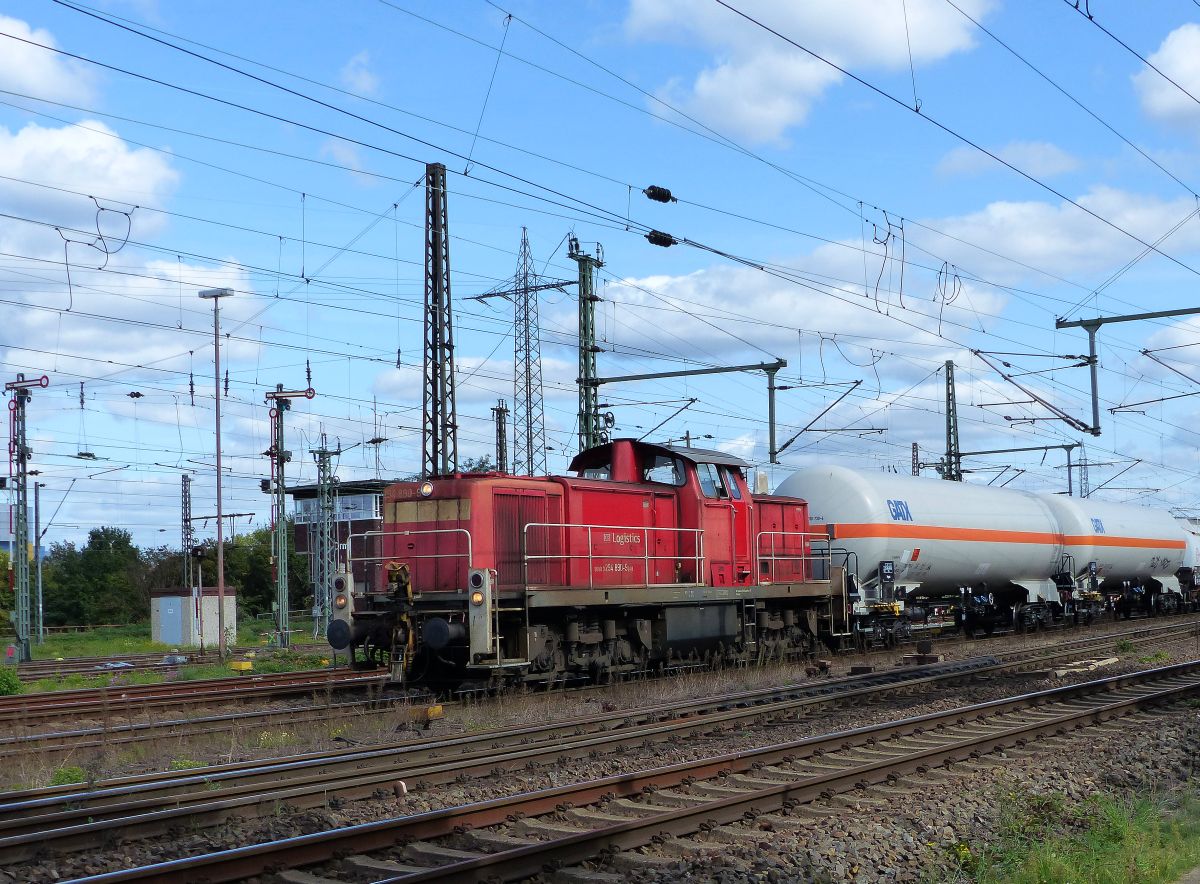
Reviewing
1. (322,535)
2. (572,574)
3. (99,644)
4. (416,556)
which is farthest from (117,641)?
(572,574)

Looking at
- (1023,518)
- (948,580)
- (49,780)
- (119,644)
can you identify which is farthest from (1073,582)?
(119,644)

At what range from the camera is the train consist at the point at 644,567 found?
16.2 metres

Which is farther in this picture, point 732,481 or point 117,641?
point 117,641

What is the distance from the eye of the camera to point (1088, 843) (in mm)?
8094

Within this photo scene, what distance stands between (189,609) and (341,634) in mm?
27683

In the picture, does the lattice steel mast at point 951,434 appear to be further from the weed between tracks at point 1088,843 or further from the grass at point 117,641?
the weed between tracks at point 1088,843

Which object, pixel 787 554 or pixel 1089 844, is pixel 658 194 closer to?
pixel 787 554

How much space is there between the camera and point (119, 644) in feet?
145

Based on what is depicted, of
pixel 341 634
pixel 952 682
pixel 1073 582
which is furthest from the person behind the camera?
pixel 1073 582

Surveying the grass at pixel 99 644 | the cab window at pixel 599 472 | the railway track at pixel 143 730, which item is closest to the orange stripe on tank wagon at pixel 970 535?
the cab window at pixel 599 472

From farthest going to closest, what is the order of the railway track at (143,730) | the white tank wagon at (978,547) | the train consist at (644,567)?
the white tank wagon at (978,547) < the train consist at (644,567) < the railway track at (143,730)

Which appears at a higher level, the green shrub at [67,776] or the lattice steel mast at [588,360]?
the lattice steel mast at [588,360]

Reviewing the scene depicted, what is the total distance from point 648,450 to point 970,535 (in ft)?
36.3

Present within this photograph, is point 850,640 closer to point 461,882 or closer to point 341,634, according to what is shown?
point 341,634
